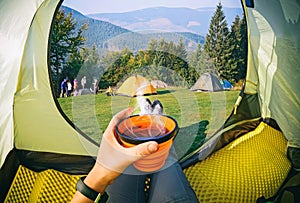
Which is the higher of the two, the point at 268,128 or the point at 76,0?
the point at 76,0

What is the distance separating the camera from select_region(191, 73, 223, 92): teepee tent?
68.9 inches

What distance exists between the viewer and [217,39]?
1888mm

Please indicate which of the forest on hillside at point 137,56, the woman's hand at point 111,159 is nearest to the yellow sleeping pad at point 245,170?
the forest on hillside at point 137,56

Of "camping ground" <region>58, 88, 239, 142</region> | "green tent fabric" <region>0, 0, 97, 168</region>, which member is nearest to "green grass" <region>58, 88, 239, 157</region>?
"camping ground" <region>58, 88, 239, 142</region>

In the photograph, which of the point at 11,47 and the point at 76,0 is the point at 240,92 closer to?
the point at 76,0

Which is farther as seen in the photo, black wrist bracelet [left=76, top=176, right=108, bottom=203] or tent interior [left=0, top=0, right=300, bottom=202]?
tent interior [left=0, top=0, right=300, bottom=202]

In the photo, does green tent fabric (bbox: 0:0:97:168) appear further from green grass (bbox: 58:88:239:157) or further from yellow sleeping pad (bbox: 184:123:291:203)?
yellow sleeping pad (bbox: 184:123:291:203)

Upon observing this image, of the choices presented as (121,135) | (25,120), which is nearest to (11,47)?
(25,120)

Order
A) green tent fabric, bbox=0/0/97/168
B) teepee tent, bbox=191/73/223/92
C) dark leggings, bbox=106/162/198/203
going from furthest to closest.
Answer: green tent fabric, bbox=0/0/97/168 < teepee tent, bbox=191/73/223/92 < dark leggings, bbox=106/162/198/203

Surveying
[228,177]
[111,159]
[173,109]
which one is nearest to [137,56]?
[173,109]

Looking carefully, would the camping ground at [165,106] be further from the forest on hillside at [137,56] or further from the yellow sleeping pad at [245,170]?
the yellow sleeping pad at [245,170]

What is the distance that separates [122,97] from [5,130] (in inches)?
23.5

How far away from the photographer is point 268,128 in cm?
218

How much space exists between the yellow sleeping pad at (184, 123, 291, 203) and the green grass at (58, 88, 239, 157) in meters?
0.19
